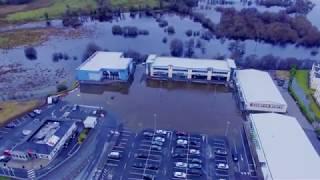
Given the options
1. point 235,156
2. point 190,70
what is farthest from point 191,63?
point 235,156

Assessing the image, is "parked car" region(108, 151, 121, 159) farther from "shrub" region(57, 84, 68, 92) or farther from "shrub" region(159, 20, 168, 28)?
"shrub" region(159, 20, 168, 28)

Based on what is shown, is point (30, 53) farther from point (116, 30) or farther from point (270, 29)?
point (270, 29)

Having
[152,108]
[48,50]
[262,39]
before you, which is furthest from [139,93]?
[262,39]

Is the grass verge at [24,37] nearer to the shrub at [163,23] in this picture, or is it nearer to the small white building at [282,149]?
the shrub at [163,23]

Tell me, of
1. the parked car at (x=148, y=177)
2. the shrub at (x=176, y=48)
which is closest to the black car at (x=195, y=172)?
the parked car at (x=148, y=177)

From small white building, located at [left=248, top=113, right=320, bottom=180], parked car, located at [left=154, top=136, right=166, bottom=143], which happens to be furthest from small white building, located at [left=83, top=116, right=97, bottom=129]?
small white building, located at [left=248, top=113, right=320, bottom=180]

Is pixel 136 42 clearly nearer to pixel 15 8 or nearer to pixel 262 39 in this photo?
pixel 262 39
